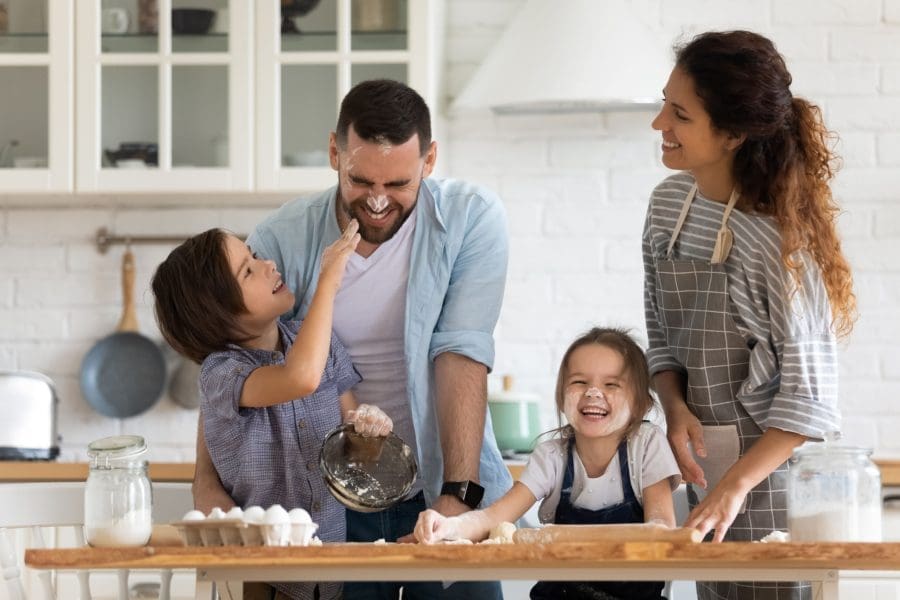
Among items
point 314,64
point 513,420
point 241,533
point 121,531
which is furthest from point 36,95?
point 241,533

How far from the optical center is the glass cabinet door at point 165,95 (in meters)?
3.68

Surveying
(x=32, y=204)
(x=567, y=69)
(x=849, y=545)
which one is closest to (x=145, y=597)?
(x=32, y=204)

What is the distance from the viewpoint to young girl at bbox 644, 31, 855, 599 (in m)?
1.98

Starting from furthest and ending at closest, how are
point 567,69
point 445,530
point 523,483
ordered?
point 567,69 → point 523,483 → point 445,530

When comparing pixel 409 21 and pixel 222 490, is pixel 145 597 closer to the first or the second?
pixel 222 490

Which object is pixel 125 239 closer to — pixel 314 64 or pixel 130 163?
pixel 130 163

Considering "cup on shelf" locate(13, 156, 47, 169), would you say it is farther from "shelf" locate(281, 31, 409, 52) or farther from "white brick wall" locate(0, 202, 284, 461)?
"shelf" locate(281, 31, 409, 52)

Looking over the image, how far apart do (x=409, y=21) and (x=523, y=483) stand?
1.89m

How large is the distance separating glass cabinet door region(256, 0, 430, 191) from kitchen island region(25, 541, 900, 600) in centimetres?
216

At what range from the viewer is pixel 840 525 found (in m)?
1.64

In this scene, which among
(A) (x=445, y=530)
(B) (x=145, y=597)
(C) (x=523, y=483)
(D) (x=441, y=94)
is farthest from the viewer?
(D) (x=441, y=94)

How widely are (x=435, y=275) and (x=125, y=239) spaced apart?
→ 192cm

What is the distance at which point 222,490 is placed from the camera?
6.98 ft

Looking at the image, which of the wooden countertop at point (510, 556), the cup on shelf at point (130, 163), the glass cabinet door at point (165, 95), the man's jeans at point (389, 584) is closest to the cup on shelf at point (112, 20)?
the glass cabinet door at point (165, 95)
